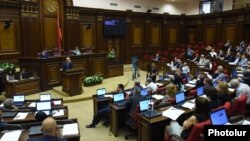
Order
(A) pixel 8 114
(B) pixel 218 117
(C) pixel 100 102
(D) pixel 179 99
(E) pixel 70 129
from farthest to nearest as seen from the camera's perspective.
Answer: (C) pixel 100 102 → (D) pixel 179 99 → (A) pixel 8 114 → (E) pixel 70 129 → (B) pixel 218 117

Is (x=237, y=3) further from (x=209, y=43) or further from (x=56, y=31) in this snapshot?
(x=56, y=31)

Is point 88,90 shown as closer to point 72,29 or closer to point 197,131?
point 72,29

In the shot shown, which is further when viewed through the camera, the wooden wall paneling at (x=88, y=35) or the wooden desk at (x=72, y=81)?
the wooden wall paneling at (x=88, y=35)

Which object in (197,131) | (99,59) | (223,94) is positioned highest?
(99,59)

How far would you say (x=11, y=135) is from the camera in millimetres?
3262

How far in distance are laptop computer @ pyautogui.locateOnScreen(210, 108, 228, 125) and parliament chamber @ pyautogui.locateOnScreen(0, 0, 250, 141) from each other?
19cm

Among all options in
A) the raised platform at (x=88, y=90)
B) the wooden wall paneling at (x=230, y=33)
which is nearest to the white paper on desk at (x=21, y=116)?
the raised platform at (x=88, y=90)

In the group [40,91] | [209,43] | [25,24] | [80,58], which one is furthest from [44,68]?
[209,43]

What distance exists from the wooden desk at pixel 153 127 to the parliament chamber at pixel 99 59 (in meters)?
0.02

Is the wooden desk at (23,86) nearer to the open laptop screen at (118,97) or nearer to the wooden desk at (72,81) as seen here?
the wooden desk at (72,81)

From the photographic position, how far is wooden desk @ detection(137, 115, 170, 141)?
4051 millimetres

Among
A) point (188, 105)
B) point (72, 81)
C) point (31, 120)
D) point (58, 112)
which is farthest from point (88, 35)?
point (188, 105)

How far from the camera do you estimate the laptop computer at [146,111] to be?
4.23m

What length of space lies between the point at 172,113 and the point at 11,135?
275 cm
